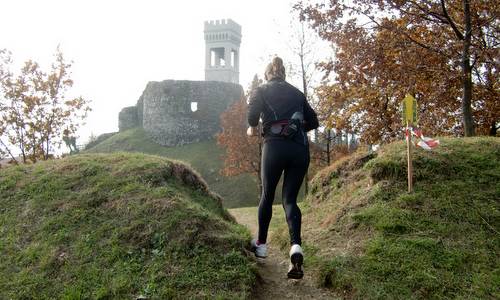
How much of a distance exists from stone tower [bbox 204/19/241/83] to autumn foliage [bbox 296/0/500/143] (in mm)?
52660

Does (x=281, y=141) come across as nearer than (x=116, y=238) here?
Yes

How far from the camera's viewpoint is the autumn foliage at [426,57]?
26.6ft

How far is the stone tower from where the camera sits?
62469mm

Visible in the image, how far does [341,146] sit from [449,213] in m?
16.4

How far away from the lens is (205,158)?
32125 millimetres

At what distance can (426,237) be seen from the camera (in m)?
4.24

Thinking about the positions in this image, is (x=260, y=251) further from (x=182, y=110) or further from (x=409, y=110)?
(x=182, y=110)

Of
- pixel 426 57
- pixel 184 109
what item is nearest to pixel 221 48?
pixel 184 109

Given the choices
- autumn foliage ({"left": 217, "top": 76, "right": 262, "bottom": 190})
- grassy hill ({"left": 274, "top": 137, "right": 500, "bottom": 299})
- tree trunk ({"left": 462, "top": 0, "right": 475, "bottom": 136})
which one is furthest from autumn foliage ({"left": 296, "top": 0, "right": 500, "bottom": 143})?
autumn foliage ({"left": 217, "top": 76, "right": 262, "bottom": 190})

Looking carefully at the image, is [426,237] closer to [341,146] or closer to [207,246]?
[207,246]

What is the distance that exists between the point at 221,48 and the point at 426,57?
188 feet

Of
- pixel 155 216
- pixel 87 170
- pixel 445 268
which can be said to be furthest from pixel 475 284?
pixel 87 170

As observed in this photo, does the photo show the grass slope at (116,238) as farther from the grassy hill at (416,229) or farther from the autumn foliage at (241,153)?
the autumn foliage at (241,153)

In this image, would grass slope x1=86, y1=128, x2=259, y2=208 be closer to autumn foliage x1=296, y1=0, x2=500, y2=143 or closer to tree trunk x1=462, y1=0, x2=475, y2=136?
autumn foliage x1=296, y1=0, x2=500, y2=143
